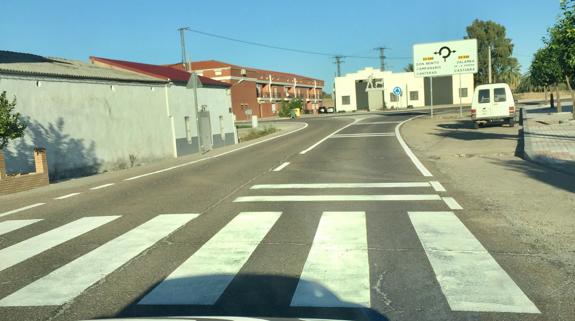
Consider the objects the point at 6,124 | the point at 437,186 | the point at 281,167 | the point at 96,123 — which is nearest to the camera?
the point at 437,186

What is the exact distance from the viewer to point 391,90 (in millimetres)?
85250

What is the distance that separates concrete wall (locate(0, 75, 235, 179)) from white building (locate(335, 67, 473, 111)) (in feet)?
193

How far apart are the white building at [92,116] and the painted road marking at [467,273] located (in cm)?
1447

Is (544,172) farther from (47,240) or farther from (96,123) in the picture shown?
(96,123)

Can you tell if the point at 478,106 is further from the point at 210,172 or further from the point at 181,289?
the point at 181,289

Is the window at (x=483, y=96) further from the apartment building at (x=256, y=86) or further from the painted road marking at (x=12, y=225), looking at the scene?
the apartment building at (x=256, y=86)

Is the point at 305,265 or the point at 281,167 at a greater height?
the point at 305,265

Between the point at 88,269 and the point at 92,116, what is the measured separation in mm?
17612

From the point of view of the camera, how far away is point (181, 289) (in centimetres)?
449

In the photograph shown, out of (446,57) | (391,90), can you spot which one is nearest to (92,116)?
(446,57)

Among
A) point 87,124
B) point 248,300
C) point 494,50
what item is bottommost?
point 248,300

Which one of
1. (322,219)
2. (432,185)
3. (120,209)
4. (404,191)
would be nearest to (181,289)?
(322,219)

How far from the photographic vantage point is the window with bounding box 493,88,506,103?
2587cm

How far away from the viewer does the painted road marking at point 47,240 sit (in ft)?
19.4
